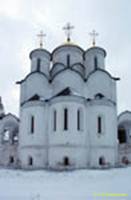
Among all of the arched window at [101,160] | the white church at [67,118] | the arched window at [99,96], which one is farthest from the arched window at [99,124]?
the arched window at [99,96]

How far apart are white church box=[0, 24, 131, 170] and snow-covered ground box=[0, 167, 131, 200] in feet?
12.2

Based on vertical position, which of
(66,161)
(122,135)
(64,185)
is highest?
(122,135)

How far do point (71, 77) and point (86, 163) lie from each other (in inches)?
283

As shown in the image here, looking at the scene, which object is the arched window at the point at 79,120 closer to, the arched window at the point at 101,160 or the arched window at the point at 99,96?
the arched window at the point at 101,160

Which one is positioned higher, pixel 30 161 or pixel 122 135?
pixel 122 135

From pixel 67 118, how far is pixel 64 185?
26.9ft

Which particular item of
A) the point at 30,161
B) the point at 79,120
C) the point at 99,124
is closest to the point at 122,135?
the point at 99,124

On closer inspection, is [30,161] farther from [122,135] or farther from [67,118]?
[122,135]

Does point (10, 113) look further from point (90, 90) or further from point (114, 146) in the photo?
point (114, 146)

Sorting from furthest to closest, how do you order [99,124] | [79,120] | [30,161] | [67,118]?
[99,124], [30,161], [79,120], [67,118]

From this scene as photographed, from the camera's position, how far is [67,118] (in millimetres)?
20625

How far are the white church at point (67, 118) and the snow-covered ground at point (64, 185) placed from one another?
3728 mm

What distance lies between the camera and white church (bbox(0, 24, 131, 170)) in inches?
813

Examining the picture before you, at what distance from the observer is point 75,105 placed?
68.8ft
